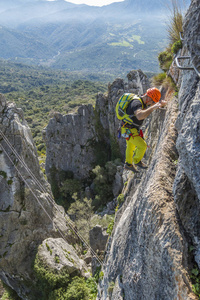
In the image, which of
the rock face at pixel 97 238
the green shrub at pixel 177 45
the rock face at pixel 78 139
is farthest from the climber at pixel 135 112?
the rock face at pixel 78 139

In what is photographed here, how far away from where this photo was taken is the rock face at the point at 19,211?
1467cm

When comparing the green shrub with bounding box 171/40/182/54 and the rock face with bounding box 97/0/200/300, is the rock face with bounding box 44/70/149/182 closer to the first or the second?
the green shrub with bounding box 171/40/182/54

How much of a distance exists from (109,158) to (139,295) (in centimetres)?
2932

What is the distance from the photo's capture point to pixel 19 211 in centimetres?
1512

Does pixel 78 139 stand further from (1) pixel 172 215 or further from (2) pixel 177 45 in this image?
(1) pixel 172 215

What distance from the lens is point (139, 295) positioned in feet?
18.9

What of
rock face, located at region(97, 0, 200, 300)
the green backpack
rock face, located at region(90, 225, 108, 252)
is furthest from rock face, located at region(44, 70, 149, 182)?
rock face, located at region(97, 0, 200, 300)

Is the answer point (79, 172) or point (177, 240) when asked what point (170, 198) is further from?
point (79, 172)

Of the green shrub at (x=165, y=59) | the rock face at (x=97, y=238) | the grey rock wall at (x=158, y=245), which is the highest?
the green shrub at (x=165, y=59)

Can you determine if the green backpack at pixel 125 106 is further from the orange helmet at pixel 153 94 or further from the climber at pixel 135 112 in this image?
the orange helmet at pixel 153 94

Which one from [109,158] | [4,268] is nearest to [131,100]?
[4,268]

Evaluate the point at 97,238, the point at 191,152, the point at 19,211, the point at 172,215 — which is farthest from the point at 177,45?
the point at 97,238

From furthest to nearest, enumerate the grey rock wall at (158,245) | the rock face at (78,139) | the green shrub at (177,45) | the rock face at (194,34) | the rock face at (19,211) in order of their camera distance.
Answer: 1. the rock face at (78,139)
2. the rock face at (19,211)
3. the green shrub at (177,45)
4. the rock face at (194,34)
5. the grey rock wall at (158,245)

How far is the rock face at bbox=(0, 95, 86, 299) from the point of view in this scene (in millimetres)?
14672
